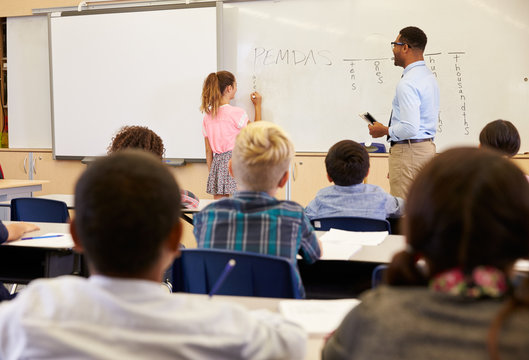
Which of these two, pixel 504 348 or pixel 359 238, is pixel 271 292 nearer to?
pixel 359 238

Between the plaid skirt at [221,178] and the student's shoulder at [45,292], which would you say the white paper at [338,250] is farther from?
the plaid skirt at [221,178]

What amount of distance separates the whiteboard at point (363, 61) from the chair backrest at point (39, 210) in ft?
8.56

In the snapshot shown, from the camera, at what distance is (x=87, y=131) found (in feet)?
20.1

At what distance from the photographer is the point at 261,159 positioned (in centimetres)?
203

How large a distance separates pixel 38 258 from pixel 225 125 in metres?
2.55

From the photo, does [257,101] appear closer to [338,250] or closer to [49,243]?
[49,243]

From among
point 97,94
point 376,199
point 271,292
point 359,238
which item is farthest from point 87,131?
point 271,292

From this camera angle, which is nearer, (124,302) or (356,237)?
(124,302)

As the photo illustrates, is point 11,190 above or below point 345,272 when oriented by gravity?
above

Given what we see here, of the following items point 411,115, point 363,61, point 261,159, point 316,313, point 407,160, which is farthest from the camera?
point 363,61

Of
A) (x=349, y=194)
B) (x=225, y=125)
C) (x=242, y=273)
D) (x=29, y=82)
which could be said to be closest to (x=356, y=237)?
(x=349, y=194)

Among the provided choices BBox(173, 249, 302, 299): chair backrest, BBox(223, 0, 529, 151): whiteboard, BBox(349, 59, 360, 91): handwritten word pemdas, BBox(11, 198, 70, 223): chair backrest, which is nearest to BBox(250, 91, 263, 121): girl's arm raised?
BBox(223, 0, 529, 151): whiteboard

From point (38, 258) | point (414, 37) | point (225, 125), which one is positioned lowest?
point (38, 258)

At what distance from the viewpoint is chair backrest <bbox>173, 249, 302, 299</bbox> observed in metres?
1.67
